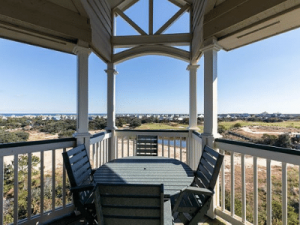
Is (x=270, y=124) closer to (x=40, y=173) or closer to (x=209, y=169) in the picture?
(x=209, y=169)

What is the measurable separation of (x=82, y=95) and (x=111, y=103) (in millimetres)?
1191

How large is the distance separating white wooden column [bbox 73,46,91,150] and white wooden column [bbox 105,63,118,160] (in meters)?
1.10

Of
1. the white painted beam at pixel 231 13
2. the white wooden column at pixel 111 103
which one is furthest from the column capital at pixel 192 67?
the white wooden column at pixel 111 103

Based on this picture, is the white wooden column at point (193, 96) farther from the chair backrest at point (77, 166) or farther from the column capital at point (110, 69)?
the chair backrest at point (77, 166)

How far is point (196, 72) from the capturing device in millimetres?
3447

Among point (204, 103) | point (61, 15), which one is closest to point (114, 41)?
point (61, 15)

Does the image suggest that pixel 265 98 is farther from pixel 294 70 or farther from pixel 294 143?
pixel 294 143

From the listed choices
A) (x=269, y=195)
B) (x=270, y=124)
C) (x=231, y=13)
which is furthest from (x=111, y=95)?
(x=270, y=124)

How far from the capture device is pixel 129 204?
0.90 meters

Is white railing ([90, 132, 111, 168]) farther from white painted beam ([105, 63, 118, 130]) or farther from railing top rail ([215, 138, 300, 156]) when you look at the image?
railing top rail ([215, 138, 300, 156])

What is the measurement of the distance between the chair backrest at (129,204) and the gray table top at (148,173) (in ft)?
1.47

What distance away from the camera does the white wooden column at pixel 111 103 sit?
361 centimetres

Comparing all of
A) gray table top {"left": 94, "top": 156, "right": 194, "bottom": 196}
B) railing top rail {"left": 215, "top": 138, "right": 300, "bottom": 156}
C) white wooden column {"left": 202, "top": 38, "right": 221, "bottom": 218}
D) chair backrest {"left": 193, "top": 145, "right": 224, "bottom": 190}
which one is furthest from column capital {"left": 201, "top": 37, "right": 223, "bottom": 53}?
gray table top {"left": 94, "top": 156, "right": 194, "bottom": 196}

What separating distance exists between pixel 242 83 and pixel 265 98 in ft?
4.35
